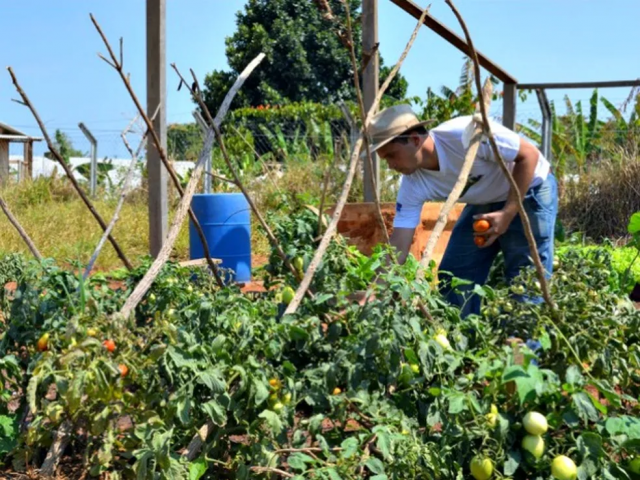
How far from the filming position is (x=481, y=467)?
85.4 inches

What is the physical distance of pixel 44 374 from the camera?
7.42ft

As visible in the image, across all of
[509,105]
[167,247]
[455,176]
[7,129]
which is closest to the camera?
[167,247]


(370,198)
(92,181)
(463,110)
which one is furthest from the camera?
(92,181)

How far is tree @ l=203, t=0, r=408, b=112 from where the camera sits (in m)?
29.0

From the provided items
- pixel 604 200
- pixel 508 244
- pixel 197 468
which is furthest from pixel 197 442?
pixel 604 200

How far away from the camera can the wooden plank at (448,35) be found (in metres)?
5.52

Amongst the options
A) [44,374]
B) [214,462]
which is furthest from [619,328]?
[44,374]

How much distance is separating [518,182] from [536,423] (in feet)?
5.55

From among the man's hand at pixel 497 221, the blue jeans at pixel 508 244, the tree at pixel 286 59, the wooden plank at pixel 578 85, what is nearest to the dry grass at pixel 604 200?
the wooden plank at pixel 578 85

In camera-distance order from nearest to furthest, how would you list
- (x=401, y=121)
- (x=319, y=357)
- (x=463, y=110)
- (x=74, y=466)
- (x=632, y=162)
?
(x=319, y=357)
(x=74, y=466)
(x=401, y=121)
(x=632, y=162)
(x=463, y=110)

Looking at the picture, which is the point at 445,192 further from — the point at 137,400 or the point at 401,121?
the point at 137,400

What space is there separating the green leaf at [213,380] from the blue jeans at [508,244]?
1.63 m

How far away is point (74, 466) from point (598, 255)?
251 centimetres

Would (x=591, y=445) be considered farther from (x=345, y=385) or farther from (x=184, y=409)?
(x=184, y=409)
